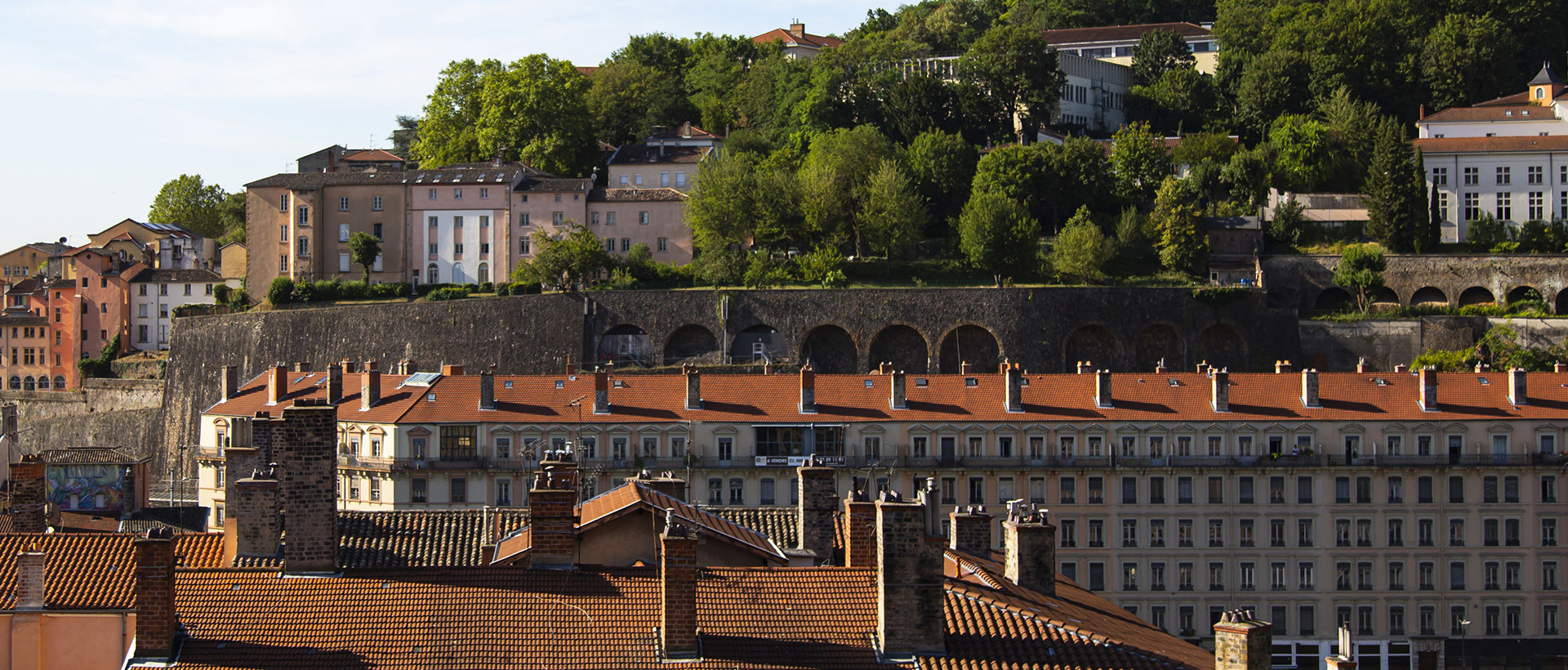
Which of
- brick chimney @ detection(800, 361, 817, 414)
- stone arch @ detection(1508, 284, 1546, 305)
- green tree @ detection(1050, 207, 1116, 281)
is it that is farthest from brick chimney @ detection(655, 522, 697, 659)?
stone arch @ detection(1508, 284, 1546, 305)

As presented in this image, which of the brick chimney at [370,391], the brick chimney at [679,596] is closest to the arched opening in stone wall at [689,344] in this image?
the brick chimney at [370,391]

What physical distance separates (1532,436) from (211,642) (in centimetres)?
4147

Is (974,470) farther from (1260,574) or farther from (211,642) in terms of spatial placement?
(211,642)

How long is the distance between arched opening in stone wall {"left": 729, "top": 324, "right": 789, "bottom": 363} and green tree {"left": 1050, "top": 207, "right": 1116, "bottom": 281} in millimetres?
13048

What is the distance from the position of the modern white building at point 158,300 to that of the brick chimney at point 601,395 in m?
52.1

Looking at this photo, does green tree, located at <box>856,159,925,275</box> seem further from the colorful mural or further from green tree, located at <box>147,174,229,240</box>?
green tree, located at <box>147,174,229,240</box>

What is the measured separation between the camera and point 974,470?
48.6 metres

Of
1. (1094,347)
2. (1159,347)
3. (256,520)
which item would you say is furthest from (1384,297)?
(256,520)

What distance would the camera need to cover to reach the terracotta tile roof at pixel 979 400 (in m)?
49.1

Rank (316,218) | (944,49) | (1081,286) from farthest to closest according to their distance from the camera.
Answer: (944,49), (316,218), (1081,286)

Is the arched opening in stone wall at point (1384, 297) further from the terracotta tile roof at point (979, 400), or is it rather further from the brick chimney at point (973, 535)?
the brick chimney at point (973, 535)

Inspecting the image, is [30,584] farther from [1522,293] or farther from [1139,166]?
[1139,166]

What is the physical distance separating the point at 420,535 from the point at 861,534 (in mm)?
6426

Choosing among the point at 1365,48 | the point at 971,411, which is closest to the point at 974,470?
the point at 971,411
